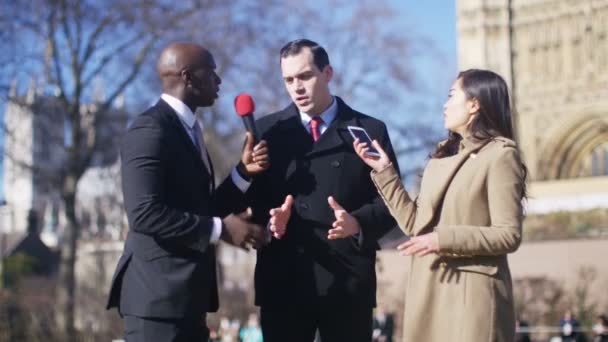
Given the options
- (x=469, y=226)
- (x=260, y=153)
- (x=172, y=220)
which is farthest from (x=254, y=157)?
(x=469, y=226)

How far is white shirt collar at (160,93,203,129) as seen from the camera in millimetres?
4367

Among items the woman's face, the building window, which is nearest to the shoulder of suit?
the woman's face

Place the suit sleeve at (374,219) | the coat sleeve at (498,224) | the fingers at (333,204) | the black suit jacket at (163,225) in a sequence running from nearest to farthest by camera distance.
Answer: the coat sleeve at (498,224), the black suit jacket at (163,225), the fingers at (333,204), the suit sleeve at (374,219)

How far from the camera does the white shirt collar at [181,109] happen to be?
4367 mm

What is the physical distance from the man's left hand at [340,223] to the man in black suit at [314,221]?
16 millimetres

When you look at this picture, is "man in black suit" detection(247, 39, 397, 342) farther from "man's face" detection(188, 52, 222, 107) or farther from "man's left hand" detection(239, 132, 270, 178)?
"man's face" detection(188, 52, 222, 107)

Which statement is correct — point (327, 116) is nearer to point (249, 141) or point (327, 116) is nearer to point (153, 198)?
point (249, 141)

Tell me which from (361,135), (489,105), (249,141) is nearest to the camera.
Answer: (489,105)

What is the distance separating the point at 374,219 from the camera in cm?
470

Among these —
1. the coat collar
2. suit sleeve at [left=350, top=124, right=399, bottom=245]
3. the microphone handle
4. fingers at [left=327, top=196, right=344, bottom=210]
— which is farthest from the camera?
suit sleeve at [left=350, top=124, right=399, bottom=245]

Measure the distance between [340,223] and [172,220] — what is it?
0.83 m

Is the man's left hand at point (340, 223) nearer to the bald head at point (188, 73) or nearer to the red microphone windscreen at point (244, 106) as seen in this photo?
the red microphone windscreen at point (244, 106)

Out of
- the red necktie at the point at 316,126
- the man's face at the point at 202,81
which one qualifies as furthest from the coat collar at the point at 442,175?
the man's face at the point at 202,81

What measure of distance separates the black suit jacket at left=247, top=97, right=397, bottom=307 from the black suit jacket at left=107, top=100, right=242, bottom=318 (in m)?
0.49
